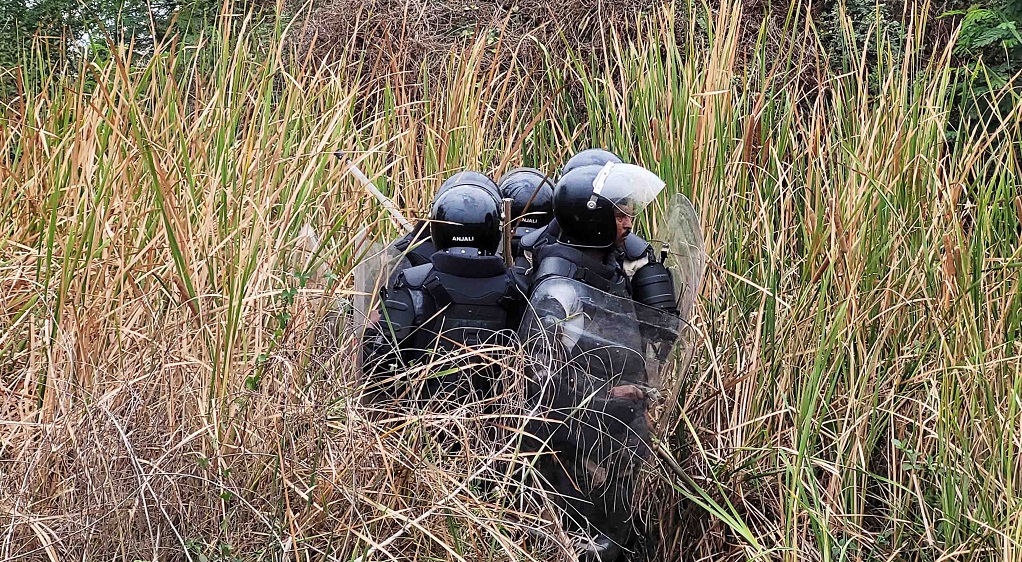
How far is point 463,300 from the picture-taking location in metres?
2.84

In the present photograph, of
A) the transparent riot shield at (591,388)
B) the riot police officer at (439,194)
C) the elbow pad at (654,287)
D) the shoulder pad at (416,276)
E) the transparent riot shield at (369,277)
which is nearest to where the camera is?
the transparent riot shield at (591,388)

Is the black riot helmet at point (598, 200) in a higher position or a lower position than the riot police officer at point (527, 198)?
higher

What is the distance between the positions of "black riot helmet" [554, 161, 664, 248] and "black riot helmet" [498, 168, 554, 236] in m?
0.79

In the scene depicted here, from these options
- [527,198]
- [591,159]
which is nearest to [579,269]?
[591,159]

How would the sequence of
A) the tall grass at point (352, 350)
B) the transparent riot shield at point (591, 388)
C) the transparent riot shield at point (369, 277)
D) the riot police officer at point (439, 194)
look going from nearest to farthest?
the tall grass at point (352, 350), the transparent riot shield at point (591, 388), the transparent riot shield at point (369, 277), the riot police officer at point (439, 194)

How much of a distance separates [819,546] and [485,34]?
279cm

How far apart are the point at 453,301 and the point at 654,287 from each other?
0.62 metres

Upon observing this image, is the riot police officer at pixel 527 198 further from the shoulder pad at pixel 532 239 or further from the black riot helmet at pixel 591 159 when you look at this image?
the black riot helmet at pixel 591 159

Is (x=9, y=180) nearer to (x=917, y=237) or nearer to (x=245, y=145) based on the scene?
(x=245, y=145)

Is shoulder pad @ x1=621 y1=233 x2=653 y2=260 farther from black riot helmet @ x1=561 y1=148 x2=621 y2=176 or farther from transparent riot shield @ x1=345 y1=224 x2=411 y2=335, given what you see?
transparent riot shield @ x1=345 y1=224 x2=411 y2=335

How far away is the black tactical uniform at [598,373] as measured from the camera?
8.49 feet

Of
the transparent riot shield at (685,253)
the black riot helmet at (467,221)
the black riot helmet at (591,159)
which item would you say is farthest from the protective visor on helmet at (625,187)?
the black riot helmet at (591,159)

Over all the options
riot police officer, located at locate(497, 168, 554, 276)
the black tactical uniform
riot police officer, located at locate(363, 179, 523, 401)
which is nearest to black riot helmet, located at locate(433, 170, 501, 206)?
riot police officer, located at locate(363, 179, 523, 401)

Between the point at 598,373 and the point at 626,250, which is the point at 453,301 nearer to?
the point at 598,373
